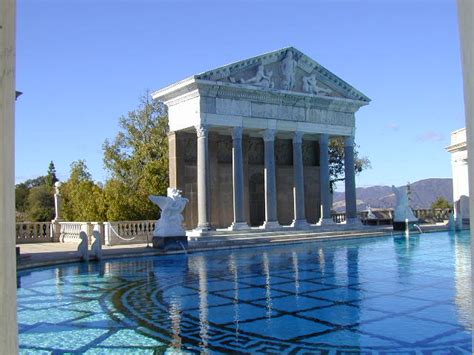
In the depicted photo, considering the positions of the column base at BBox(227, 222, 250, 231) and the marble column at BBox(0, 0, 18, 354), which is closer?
the marble column at BBox(0, 0, 18, 354)

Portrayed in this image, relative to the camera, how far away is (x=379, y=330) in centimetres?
716

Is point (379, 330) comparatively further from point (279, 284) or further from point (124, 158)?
point (124, 158)

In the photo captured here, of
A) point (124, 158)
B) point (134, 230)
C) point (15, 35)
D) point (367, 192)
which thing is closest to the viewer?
point (15, 35)

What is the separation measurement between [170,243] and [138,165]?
18084 millimetres

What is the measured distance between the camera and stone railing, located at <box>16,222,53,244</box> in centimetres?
2661

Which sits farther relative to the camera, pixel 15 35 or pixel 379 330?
pixel 379 330

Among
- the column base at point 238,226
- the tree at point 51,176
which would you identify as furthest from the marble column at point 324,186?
the tree at point 51,176

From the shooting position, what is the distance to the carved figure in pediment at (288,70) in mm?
27578

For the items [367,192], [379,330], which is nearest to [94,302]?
[379,330]

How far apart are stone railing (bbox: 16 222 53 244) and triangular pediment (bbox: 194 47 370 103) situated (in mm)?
11921

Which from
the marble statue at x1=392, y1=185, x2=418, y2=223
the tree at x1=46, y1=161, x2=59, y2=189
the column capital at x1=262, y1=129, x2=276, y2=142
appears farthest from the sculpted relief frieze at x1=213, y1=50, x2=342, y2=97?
the tree at x1=46, y1=161, x2=59, y2=189

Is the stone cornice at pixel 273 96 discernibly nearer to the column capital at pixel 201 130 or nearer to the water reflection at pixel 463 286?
the column capital at pixel 201 130

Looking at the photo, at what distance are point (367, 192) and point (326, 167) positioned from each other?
148 m

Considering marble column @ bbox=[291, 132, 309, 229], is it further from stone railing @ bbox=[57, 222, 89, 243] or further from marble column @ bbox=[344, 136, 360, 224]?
stone railing @ bbox=[57, 222, 89, 243]
